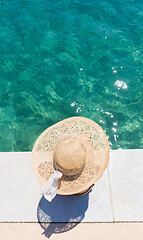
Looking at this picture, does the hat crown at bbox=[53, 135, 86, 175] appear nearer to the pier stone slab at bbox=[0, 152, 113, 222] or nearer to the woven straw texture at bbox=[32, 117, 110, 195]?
the woven straw texture at bbox=[32, 117, 110, 195]

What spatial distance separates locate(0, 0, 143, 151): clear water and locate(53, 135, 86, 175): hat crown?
2.41 metres

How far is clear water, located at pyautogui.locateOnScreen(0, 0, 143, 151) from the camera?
5.79 meters

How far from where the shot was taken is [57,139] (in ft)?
11.9

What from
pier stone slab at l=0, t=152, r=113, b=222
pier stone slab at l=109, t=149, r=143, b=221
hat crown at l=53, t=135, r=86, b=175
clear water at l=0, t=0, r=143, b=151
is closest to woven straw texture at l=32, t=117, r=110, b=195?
hat crown at l=53, t=135, r=86, b=175

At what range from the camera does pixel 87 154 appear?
3.48 m

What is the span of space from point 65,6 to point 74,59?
10.5ft

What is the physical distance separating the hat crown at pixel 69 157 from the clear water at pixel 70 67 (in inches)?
95.0

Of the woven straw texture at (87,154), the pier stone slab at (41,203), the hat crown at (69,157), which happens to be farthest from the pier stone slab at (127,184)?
the hat crown at (69,157)

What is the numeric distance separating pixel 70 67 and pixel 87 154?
4.08 meters

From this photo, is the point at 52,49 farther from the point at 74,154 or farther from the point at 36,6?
the point at 74,154

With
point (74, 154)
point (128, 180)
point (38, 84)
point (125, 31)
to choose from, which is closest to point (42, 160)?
point (74, 154)

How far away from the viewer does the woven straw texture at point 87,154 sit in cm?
322

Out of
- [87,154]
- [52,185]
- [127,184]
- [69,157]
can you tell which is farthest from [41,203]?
[127,184]

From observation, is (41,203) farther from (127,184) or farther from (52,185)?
(127,184)
